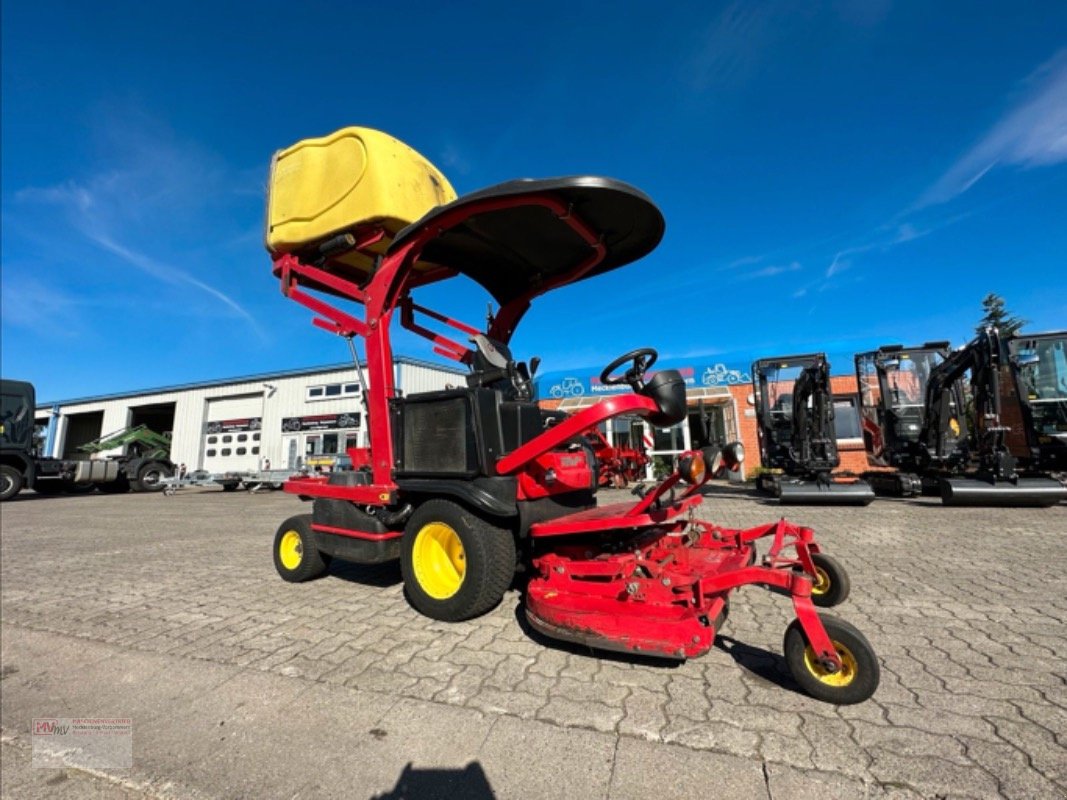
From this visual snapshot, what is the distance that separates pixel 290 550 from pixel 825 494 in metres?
8.69

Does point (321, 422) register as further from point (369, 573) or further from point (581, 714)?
point (581, 714)

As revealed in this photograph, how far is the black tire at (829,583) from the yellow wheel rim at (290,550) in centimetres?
414

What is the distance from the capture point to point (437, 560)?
3412 mm

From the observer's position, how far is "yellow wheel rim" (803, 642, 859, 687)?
6.64ft

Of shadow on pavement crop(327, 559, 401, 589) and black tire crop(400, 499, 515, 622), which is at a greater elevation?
black tire crop(400, 499, 515, 622)

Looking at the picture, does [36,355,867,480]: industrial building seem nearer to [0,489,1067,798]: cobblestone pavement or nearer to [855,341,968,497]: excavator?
[855,341,968,497]: excavator

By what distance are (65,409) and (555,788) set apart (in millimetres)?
39684

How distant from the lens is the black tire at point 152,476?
18891mm

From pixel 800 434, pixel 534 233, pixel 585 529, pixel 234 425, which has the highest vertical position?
pixel 234 425

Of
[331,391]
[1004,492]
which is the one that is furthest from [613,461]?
[331,391]

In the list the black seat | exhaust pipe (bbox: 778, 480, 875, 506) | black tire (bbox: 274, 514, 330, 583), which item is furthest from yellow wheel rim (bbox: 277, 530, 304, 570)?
exhaust pipe (bbox: 778, 480, 875, 506)

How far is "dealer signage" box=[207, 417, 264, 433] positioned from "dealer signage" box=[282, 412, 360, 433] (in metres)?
1.84

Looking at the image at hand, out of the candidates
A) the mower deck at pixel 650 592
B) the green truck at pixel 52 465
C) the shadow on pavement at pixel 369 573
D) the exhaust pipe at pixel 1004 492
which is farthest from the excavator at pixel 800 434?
the green truck at pixel 52 465

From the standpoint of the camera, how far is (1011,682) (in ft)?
7.16
